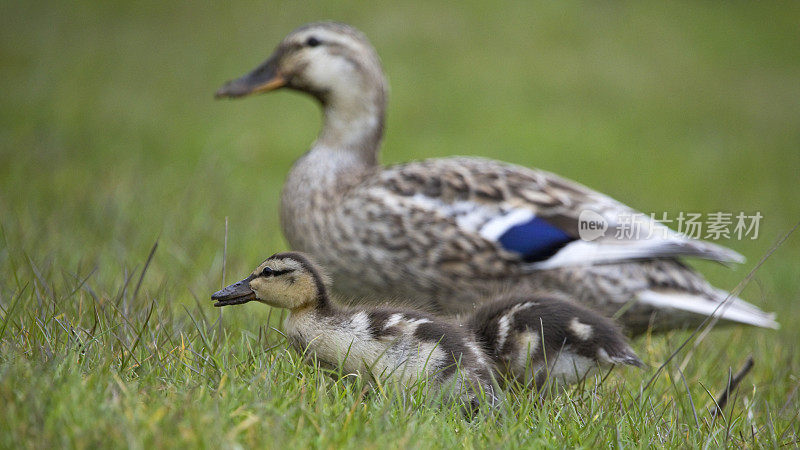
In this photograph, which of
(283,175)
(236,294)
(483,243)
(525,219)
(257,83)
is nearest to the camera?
(236,294)

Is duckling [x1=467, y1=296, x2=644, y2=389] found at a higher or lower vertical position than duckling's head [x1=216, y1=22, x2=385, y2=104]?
lower

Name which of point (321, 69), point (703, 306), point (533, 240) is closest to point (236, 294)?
point (533, 240)

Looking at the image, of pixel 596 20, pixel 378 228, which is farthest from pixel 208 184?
pixel 596 20

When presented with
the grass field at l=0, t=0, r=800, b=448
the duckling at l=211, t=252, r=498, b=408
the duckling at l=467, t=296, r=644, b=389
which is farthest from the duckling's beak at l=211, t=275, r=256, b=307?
the duckling at l=467, t=296, r=644, b=389

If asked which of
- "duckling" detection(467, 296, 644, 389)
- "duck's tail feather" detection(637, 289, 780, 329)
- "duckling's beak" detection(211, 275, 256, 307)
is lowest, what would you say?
"duck's tail feather" detection(637, 289, 780, 329)

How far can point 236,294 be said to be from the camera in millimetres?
2971

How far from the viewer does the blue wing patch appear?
4238 millimetres

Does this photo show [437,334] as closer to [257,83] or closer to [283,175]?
[257,83]

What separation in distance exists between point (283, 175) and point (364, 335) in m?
6.52

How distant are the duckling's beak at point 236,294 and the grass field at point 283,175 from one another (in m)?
0.13

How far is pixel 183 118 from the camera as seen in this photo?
10.7 m

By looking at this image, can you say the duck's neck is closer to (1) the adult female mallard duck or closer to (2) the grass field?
(1) the adult female mallard duck

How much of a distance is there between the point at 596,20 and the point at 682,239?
11.4 metres

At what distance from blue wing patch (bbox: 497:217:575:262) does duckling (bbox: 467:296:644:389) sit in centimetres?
97
